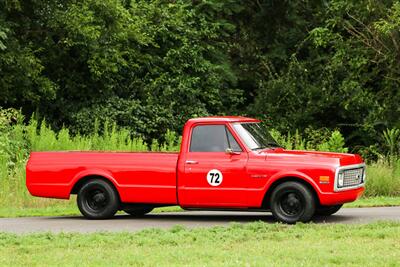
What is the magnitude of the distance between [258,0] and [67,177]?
27.6m

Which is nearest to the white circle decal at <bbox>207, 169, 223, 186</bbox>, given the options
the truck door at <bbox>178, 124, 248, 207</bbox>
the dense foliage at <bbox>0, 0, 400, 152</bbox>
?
the truck door at <bbox>178, 124, 248, 207</bbox>

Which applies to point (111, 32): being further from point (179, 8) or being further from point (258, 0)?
point (258, 0)

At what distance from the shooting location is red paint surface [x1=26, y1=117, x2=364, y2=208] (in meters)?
15.2

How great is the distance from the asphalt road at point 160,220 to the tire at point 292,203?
1.78 feet

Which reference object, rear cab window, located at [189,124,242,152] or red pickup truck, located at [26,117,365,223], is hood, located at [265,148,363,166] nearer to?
red pickup truck, located at [26,117,365,223]

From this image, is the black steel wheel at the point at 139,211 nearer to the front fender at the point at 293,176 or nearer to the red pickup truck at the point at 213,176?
the red pickup truck at the point at 213,176

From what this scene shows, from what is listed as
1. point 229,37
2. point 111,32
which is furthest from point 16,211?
point 229,37

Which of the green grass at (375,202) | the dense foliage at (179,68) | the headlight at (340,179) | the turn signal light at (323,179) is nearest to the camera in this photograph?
the turn signal light at (323,179)

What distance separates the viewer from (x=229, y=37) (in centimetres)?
4216

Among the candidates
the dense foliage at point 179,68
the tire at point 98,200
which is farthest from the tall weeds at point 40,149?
the dense foliage at point 179,68

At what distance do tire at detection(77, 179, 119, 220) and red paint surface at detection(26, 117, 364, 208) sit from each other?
14cm

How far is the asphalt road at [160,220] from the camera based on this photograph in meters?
15.1

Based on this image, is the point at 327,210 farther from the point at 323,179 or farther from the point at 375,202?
the point at 375,202

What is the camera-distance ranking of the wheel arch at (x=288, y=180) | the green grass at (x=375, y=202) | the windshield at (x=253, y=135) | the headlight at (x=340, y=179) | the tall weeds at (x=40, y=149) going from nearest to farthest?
the headlight at (x=340, y=179)
the wheel arch at (x=288, y=180)
the windshield at (x=253, y=135)
the green grass at (x=375, y=202)
the tall weeds at (x=40, y=149)
